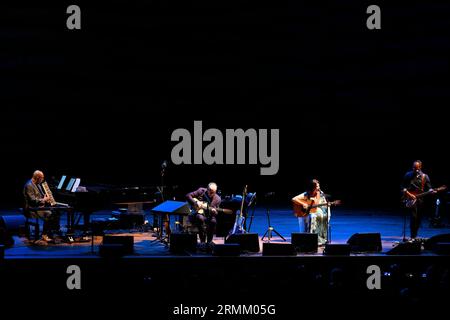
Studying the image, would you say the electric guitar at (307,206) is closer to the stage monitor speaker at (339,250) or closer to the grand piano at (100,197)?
the stage monitor speaker at (339,250)

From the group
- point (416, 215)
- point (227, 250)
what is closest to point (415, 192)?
point (416, 215)

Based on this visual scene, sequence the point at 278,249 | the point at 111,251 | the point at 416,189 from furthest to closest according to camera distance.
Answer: the point at 416,189
the point at 278,249
the point at 111,251

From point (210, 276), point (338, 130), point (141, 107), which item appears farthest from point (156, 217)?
point (338, 130)

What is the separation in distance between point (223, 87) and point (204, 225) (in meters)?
6.34

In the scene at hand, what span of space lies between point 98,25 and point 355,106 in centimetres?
742

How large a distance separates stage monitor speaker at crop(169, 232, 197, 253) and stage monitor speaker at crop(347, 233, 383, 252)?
2697mm

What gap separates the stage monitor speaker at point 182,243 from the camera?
1009 centimetres

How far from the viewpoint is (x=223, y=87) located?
16984 millimetres

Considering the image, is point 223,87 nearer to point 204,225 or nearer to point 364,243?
point 204,225

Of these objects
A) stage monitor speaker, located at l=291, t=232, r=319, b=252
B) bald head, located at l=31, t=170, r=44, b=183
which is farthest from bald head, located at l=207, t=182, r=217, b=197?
bald head, located at l=31, t=170, r=44, b=183

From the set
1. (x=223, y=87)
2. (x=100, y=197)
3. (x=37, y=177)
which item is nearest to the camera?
(x=100, y=197)

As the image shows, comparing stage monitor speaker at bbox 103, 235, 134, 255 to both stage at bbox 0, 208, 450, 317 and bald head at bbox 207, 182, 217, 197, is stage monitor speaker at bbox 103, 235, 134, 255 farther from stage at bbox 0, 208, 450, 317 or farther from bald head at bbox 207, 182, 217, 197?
bald head at bbox 207, 182, 217, 197

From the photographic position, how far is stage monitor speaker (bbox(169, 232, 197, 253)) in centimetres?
1009

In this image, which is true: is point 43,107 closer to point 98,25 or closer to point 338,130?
point 98,25
